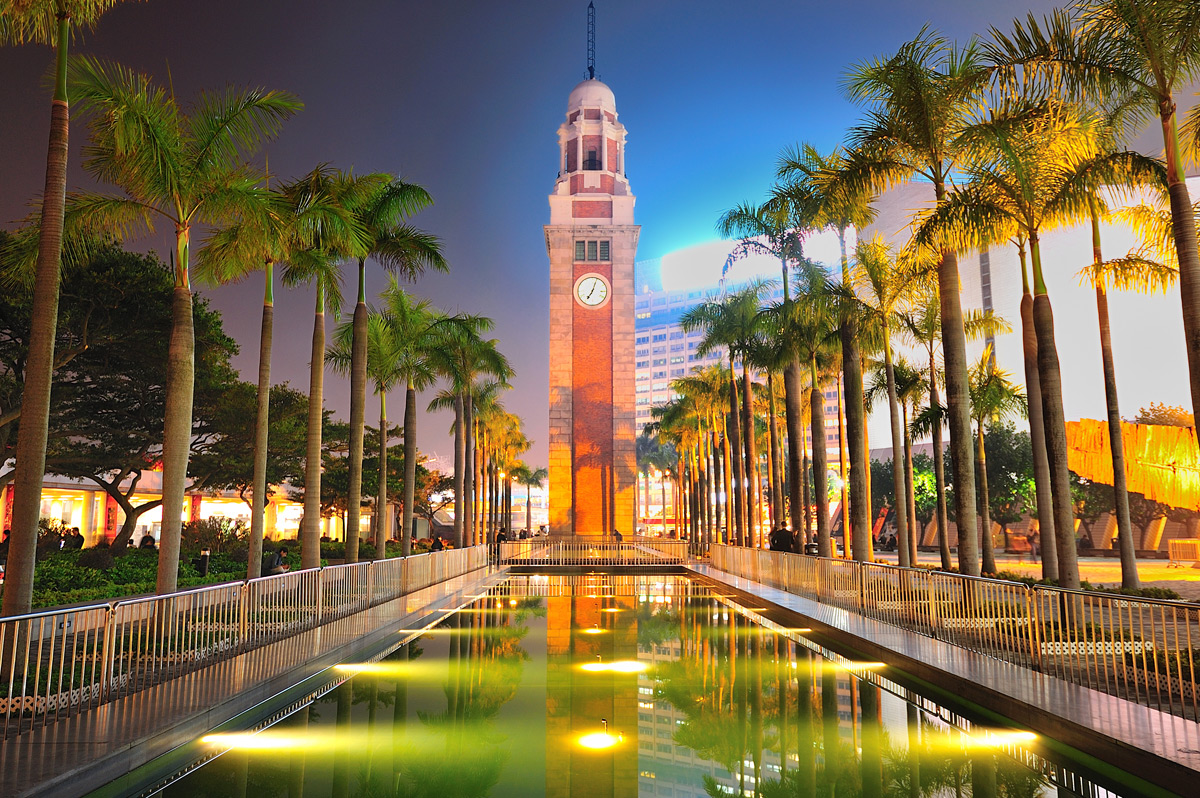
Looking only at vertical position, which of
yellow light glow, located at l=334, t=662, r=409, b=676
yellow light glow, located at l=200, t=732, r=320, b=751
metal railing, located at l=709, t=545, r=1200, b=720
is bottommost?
yellow light glow, located at l=334, t=662, r=409, b=676

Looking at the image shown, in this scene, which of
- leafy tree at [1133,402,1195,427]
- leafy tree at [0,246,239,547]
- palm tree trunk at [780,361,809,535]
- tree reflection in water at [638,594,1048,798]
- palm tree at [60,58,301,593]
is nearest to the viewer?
tree reflection in water at [638,594,1048,798]

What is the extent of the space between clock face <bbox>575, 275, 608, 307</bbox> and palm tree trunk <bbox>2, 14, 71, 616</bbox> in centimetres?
4247

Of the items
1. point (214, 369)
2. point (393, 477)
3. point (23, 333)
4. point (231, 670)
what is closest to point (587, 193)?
point (393, 477)

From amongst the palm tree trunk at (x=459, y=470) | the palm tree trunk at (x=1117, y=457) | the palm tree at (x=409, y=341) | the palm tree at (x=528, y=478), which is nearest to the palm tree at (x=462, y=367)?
the palm tree trunk at (x=459, y=470)

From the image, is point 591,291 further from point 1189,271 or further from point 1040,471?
point 1189,271

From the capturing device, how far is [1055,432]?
494 inches

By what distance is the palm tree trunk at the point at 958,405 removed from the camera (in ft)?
43.3

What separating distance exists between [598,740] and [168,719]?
139 inches

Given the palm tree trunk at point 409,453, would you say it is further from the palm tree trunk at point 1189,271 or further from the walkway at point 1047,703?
the palm tree trunk at point 1189,271

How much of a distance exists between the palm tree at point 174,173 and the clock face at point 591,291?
38.5m

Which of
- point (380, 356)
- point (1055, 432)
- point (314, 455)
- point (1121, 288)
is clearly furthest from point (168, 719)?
point (380, 356)

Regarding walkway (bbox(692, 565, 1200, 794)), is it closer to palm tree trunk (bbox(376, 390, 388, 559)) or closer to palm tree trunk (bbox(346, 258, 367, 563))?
palm tree trunk (bbox(346, 258, 367, 563))

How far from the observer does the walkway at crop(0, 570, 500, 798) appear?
5.40m

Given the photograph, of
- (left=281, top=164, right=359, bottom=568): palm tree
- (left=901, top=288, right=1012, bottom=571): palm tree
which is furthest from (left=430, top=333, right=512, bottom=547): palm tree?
(left=901, top=288, right=1012, bottom=571): palm tree
